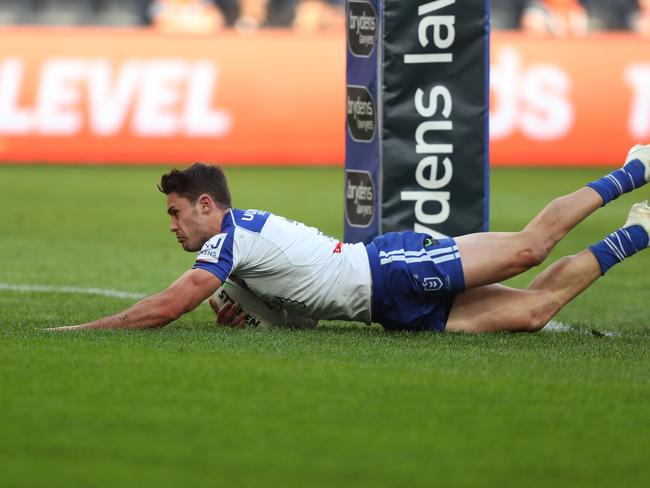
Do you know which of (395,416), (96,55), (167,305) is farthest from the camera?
(96,55)

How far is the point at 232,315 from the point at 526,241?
1.69m

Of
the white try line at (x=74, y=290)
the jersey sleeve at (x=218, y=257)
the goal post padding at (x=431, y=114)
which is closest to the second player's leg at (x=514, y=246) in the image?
the goal post padding at (x=431, y=114)

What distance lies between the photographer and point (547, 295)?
7.44 m

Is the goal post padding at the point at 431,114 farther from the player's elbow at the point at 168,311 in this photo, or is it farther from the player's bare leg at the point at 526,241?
the player's elbow at the point at 168,311

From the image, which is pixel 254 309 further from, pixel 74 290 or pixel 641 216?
pixel 74 290

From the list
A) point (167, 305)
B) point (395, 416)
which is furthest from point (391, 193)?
point (395, 416)

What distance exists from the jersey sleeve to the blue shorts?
2.60ft

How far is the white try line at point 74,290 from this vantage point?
9586mm

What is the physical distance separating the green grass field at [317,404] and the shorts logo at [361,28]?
186 cm

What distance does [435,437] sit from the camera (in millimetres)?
4773

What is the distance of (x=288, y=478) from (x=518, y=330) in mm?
3478

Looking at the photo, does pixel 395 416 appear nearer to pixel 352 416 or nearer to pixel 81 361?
pixel 352 416

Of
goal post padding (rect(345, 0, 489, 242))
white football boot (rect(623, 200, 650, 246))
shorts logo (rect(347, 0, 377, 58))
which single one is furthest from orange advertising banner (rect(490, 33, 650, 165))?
white football boot (rect(623, 200, 650, 246))

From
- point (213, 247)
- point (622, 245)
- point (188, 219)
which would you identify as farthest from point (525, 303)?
point (188, 219)
